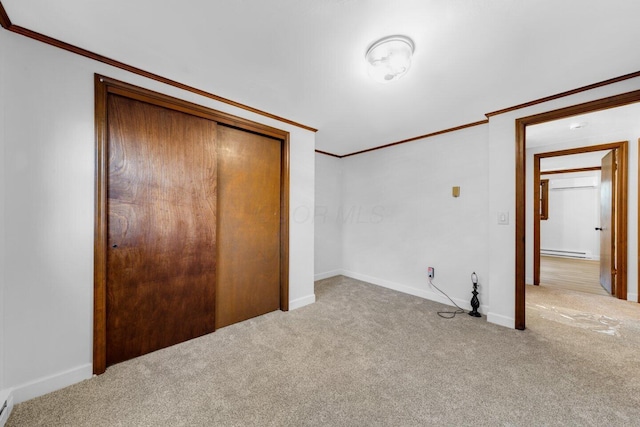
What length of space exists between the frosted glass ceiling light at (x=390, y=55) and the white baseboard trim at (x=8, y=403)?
2.93 meters

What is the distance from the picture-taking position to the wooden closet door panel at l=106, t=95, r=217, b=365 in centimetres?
181

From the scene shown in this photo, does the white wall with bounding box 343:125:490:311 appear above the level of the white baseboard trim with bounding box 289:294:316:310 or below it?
above

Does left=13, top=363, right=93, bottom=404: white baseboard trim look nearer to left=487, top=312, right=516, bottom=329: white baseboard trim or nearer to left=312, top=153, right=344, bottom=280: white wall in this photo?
left=312, top=153, right=344, bottom=280: white wall

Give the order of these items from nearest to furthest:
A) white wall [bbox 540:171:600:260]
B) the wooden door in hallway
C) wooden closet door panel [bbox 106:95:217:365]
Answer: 1. wooden closet door panel [bbox 106:95:217:365]
2. the wooden door in hallway
3. white wall [bbox 540:171:600:260]

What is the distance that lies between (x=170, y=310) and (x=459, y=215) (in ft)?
10.7

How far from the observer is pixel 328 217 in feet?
14.1

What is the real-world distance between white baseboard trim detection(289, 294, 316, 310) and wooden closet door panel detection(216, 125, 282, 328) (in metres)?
0.17

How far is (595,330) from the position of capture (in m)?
2.33

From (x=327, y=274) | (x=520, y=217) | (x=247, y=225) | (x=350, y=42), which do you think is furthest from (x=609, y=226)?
(x=247, y=225)

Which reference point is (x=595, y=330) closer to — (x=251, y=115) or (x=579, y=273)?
(x=579, y=273)

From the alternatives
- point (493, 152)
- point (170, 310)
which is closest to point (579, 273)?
point (493, 152)

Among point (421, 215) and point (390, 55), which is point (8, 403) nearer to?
point (390, 55)

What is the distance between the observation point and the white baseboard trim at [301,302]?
9.44ft

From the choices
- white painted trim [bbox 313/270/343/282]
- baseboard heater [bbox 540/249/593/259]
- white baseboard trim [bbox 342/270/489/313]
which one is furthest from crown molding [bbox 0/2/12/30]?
baseboard heater [bbox 540/249/593/259]
